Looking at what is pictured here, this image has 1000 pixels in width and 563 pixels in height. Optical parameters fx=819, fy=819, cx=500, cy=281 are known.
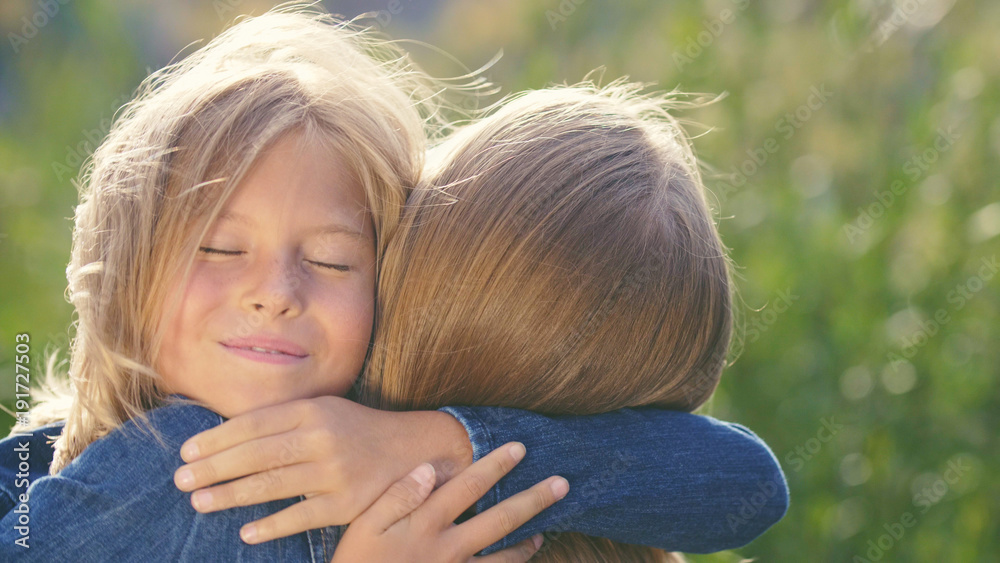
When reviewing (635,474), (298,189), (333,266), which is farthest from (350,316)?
(635,474)

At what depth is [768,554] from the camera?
2.28 metres

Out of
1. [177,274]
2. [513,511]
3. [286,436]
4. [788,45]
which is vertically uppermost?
[788,45]

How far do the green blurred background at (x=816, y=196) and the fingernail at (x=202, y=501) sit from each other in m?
1.42

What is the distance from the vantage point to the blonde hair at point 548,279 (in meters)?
1.06

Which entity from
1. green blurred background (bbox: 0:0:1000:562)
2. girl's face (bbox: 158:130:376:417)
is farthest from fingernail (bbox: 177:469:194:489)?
green blurred background (bbox: 0:0:1000:562)

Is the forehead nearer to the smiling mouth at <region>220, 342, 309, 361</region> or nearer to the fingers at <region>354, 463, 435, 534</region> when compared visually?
the smiling mouth at <region>220, 342, 309, 361</region>

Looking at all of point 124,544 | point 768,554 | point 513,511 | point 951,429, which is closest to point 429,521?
point 513,511

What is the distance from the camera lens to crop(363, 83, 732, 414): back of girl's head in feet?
3.46

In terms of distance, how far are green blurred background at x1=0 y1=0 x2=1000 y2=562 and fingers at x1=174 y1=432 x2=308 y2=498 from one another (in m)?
1.40

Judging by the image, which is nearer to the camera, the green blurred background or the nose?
the nose

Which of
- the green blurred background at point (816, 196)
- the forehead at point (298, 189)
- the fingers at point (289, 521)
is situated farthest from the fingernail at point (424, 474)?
the green blurred background at point (816, 196)

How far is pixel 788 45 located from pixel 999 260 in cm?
81

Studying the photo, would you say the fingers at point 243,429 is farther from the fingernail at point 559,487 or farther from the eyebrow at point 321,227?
the fingernail at point 559,487

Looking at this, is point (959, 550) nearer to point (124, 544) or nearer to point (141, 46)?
point (124, 544)
